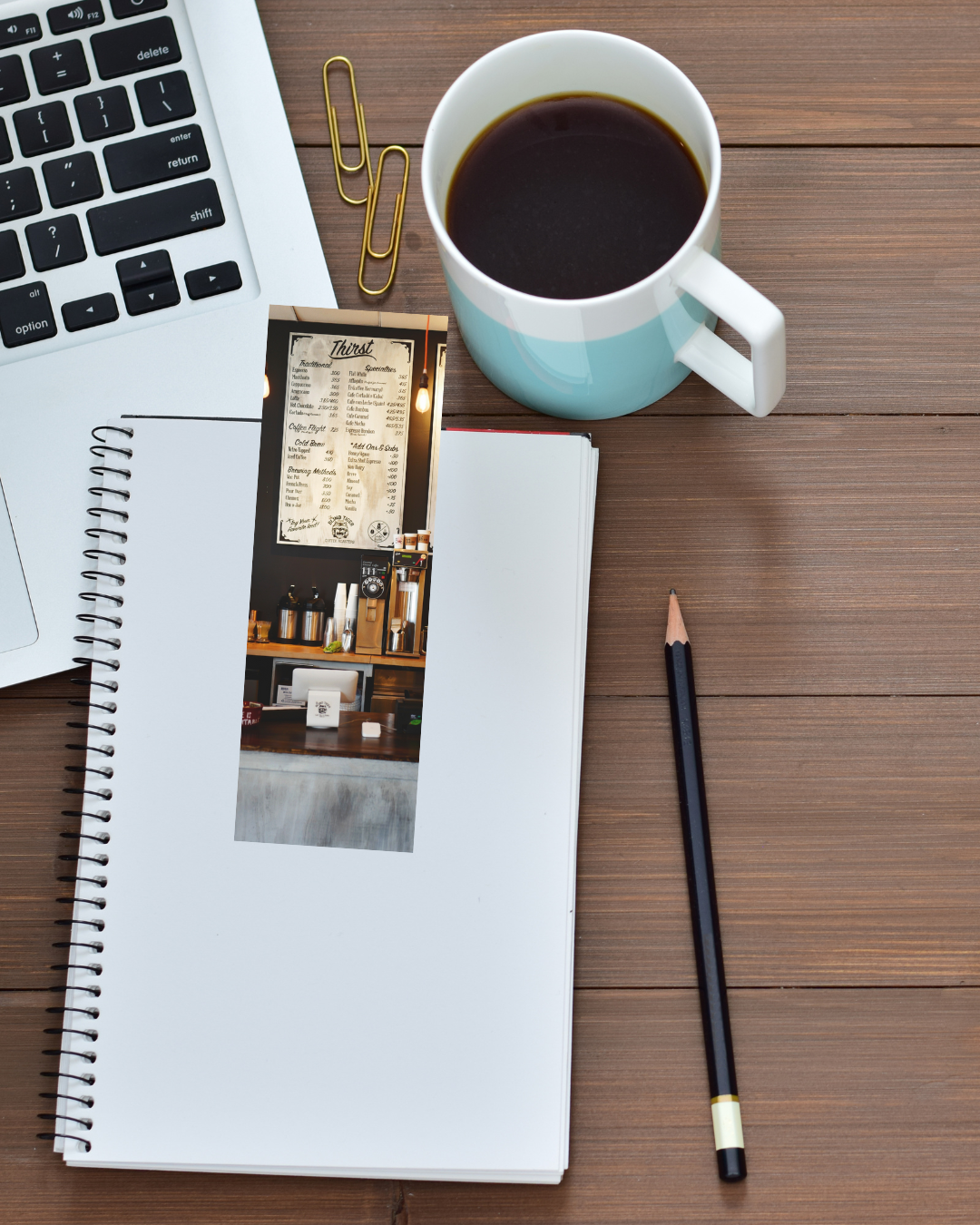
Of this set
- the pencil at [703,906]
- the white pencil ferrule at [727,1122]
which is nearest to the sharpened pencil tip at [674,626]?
the pencil at [703,906]

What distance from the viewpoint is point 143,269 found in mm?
497

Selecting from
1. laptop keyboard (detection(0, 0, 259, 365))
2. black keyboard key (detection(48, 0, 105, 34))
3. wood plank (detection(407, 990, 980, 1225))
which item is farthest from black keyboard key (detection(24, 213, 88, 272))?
wood plank (detection(407, 990, 980, 1225))

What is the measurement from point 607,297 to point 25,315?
0.30 m

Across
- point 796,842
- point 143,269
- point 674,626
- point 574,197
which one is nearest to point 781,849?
point 796,842

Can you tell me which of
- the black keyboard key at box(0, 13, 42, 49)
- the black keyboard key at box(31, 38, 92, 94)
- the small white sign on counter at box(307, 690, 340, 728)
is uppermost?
the black keyboard key at box(0, 13, 42, 49)

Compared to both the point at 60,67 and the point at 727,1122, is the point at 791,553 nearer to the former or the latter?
the point at 727,1122

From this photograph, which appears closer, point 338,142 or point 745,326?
point 745,326

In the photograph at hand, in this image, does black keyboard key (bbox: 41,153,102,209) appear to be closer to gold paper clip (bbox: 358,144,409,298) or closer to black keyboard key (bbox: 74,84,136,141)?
black keyboard key (bbox: 74,84,136,141)

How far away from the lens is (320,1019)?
1.58 feet

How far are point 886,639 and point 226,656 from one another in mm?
338

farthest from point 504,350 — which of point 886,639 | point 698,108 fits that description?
point 886,639

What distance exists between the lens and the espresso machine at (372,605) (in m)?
0.47

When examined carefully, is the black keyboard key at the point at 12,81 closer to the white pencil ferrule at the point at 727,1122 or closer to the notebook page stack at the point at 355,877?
the notebook page stack at the point at 355,877

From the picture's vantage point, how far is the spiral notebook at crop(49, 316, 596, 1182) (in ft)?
1.57
